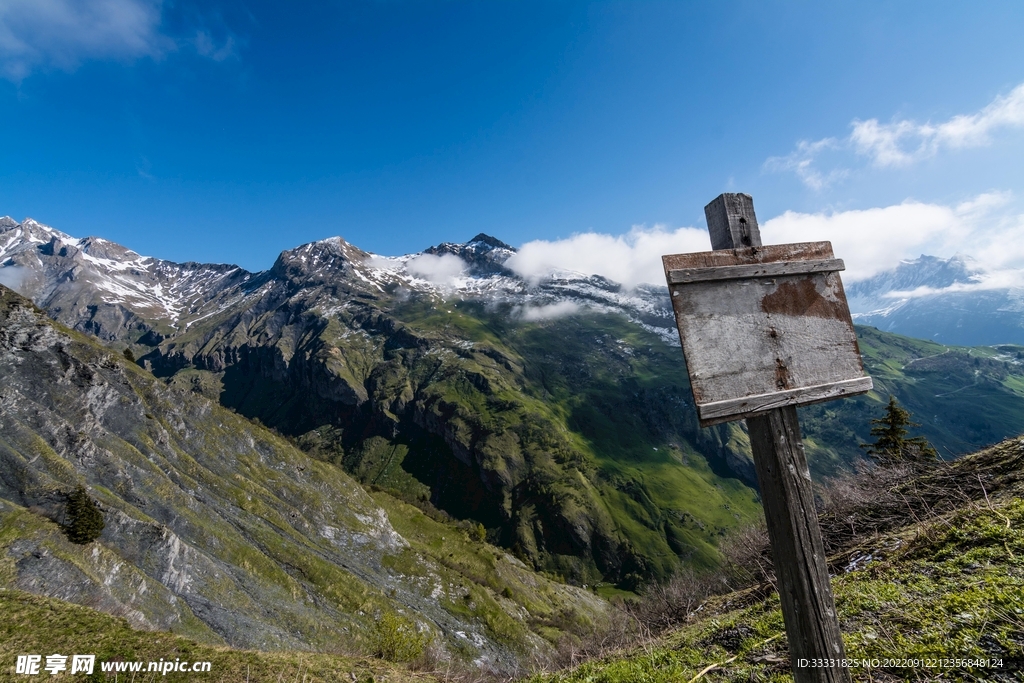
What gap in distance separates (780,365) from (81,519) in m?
60.5

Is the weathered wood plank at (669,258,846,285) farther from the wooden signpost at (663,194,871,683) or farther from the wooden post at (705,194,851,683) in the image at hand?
the wooden post at (705,194,851,683)

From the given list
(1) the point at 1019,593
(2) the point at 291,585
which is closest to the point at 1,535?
(2) the point at 291,585

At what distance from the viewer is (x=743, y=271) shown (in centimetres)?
381

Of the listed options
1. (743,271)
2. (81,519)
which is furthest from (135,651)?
(81,519)

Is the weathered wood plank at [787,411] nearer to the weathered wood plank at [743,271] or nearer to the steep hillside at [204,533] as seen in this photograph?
the weathered wood plank at [743,271]

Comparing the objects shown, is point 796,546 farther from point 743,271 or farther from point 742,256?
point 742,256

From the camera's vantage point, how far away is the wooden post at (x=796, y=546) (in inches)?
137

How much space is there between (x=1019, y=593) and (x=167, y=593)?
197 ft

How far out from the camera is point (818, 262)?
4004 millimetres

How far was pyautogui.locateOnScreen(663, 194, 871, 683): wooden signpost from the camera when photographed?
11.6 ft

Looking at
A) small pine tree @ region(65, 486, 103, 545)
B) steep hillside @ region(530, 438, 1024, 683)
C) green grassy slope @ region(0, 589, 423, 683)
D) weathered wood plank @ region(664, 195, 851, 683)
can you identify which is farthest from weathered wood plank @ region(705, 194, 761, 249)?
small pine tree @ region(65, 486, 103, 545)

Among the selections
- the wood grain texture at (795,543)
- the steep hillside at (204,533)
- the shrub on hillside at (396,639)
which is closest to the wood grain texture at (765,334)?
the wood grain texture at (795,543)

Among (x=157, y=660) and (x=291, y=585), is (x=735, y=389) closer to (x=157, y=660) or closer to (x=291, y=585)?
(x=157, y=660)

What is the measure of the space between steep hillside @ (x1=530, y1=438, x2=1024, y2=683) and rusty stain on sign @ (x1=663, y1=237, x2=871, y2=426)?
4.45 metres
